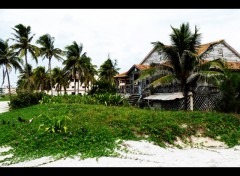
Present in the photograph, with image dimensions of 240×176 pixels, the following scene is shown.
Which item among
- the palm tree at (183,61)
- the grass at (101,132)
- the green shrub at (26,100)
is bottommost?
the grass at (101,132)

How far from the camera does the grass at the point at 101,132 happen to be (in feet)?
29.7

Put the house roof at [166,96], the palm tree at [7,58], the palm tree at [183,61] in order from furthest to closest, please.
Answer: the palm tree at [7,58]
the house roof at [166,96]
the palm tree at [183,61]

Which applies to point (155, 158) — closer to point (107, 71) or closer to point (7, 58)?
point (7, 58)

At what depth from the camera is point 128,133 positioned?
35.3 feet

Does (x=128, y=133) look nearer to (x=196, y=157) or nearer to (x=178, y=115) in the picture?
(x=196, y=157)

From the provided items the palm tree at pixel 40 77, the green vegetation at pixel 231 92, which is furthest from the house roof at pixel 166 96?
the palm tree at pixel 40 77

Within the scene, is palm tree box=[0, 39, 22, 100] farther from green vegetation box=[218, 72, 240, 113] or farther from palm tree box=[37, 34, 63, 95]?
green vegetation box=[218, 72, 240, 113]

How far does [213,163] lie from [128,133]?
3.58m

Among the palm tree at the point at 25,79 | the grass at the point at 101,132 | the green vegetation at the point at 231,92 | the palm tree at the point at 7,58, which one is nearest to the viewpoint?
the grass at the point at 101,132

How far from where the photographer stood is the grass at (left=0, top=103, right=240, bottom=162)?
905 cm

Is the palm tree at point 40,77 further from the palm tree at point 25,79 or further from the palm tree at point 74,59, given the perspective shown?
the palm tree at point 74,59

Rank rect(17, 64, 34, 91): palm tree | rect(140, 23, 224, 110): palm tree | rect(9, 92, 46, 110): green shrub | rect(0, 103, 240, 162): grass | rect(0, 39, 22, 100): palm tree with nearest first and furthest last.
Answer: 1. rect(0, 103, 240, 162): grass
2. rect(140, 23, 224, 110): palm tree
3. rect(9, 92, 46, 110): green shrub
4. rect(0, 39, 22, 100): palm tree
5. rect(17, 64, 34, 91): palm tree

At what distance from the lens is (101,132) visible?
404 inches

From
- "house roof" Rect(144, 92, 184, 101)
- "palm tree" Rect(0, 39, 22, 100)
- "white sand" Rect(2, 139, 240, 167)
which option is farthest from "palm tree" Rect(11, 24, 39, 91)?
"white sand" Rect(2, 139, 240, 167)
